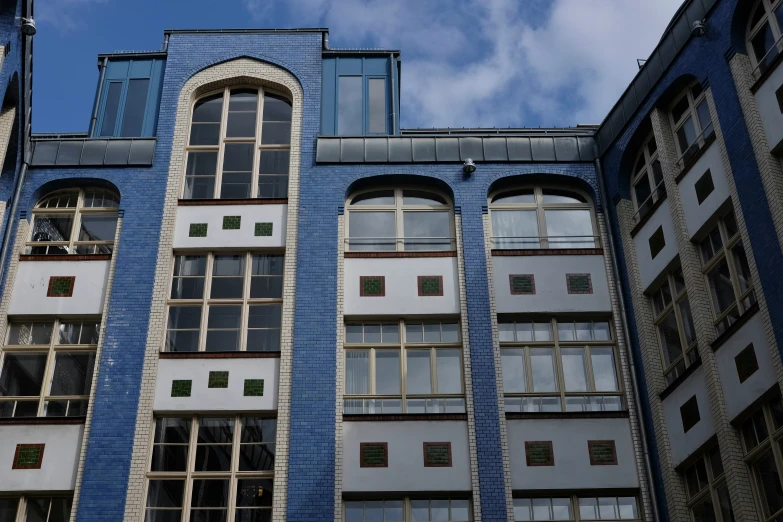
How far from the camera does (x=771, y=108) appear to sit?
18.1 metres

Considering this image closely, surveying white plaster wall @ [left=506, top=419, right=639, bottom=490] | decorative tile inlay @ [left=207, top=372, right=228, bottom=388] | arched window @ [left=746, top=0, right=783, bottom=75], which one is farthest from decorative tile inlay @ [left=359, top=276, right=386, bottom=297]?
arched window @ [left=746, top=0, right=783, bottom=75]

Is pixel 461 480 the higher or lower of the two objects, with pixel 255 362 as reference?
lower

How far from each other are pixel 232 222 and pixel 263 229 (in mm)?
738

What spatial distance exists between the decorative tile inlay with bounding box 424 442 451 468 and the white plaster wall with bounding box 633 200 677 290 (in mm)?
5450

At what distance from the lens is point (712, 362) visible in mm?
18703

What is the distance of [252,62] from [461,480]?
12.1m

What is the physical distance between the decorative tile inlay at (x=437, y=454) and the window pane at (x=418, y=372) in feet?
4.34

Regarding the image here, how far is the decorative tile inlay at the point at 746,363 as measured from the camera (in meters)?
17.5

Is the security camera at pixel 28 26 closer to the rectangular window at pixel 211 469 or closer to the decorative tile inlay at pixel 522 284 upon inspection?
the rectangular window at pixel 211 469

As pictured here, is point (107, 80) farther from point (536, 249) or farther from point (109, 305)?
point (536, 249)

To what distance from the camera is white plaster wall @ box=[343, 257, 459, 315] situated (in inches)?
885

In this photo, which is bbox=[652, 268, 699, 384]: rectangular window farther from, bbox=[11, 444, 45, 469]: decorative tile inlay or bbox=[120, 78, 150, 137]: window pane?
bbox=[120, 78, 150, 137]: window pane

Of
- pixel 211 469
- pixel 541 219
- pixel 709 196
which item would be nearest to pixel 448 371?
pixel 541 219

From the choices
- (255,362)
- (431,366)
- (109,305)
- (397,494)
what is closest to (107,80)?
(109,305)
